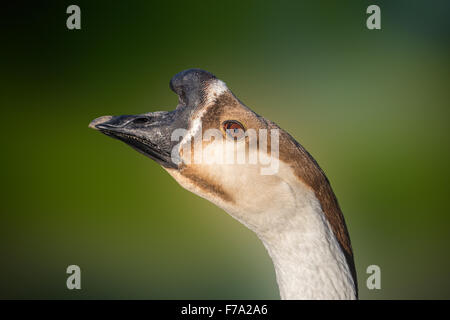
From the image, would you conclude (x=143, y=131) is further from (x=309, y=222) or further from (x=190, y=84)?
(x=309, y=222)

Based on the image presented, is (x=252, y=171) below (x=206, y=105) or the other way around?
below

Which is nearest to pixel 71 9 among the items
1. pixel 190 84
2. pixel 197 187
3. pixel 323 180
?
pixel 190 84

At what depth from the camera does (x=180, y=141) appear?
103 cm

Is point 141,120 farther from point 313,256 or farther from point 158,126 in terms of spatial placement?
point 313,256

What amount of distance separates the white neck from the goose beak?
40 centimetres

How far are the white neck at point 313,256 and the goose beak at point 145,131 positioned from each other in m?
0.40

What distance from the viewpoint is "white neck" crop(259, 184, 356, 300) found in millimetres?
1038

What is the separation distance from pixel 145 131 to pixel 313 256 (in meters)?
0.61

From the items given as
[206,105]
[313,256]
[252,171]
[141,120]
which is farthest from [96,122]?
[313,256]

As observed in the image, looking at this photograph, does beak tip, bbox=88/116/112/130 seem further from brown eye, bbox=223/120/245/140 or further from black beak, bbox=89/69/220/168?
brown eye, bbox=223/120/245/140

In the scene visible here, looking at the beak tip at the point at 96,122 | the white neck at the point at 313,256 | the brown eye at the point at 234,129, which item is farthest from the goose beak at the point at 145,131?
the white neck at the point at 313,256

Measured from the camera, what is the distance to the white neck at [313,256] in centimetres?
104

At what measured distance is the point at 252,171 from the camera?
1.04m

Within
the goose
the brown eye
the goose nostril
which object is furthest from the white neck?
the goose nostril
